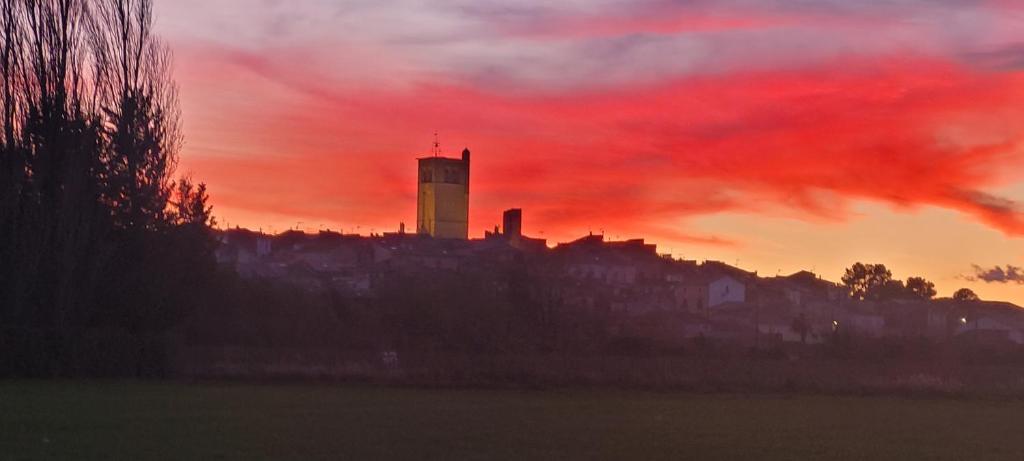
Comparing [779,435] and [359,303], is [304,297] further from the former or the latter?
[779,435]

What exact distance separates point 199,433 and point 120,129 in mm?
24232

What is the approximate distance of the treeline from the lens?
41.2 meters

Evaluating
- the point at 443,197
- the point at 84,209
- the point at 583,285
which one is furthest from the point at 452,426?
the point at 443,197

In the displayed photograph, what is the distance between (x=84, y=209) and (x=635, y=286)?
1832 inches

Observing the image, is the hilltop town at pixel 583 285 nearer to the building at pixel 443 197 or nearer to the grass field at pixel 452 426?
the building at pixel 443 197

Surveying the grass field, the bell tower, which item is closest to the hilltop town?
the bell tower

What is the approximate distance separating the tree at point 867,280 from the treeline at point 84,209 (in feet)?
244

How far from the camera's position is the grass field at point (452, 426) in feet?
68.5

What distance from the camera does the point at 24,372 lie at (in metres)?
40.2

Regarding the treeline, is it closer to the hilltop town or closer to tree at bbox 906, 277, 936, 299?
the hilltop town

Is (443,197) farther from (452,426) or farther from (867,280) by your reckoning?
(452,426)

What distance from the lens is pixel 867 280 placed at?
113m

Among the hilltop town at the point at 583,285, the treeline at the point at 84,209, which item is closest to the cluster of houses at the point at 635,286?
the hilltop town at the point at 583,285

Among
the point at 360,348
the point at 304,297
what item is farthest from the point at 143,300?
the point at 304,297
